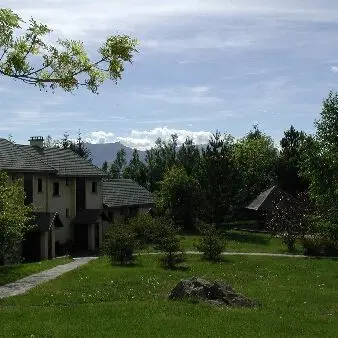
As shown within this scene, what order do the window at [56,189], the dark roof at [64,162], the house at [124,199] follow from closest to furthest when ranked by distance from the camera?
the window at [56,189]
the dark roof at [64,162]
the house at [124,199]

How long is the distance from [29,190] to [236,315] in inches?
1100

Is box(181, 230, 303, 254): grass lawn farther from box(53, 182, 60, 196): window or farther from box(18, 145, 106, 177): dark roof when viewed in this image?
box(53, 182, 60, 196): window

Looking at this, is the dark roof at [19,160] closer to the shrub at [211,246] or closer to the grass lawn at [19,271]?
the grass lawn at [19,271]

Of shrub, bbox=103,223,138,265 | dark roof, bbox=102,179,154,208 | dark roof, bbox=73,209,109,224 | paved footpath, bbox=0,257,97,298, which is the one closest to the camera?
paved footpath, bbox=0,257,97,298

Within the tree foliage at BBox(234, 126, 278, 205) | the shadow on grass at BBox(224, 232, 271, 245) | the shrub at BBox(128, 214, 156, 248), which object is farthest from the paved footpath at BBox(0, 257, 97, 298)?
the tree foliage at BBox(234, 126, 278, 205)

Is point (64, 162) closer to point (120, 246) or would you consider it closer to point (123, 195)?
point (123, 195)

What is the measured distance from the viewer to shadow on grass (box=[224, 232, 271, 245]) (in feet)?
155

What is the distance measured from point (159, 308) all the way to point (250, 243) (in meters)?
30.6

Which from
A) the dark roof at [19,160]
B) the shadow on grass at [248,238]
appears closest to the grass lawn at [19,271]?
the dark roof at [19,160]

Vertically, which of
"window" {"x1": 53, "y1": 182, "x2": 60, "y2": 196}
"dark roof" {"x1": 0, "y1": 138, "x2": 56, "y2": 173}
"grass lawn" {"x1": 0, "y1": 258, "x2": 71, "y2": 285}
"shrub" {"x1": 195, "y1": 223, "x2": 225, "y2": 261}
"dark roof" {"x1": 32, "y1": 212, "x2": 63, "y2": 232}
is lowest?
"grass lawn" {"x1": 0, "y1": 258, "x2": 71, "y2": 285}

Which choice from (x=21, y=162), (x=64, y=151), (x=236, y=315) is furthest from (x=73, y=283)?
(x=64, y=151)

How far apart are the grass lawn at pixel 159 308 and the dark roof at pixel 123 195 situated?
919 inches

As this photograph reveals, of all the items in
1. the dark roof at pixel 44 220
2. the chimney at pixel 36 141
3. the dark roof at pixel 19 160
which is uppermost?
the chimney at pixel 36 141

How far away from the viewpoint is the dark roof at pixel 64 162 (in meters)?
45.0
